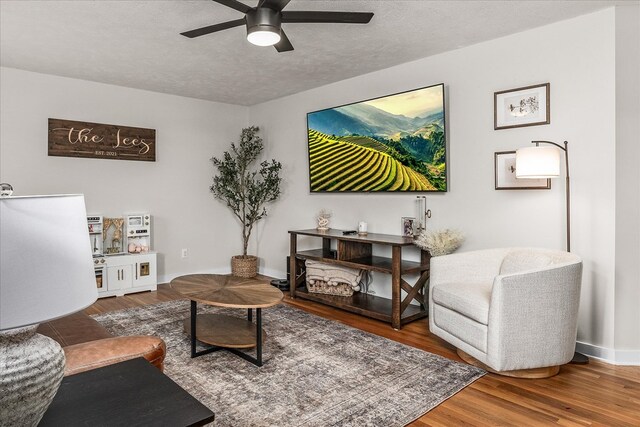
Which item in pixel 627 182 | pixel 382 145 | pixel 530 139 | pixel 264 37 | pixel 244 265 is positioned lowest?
pixel 244 265

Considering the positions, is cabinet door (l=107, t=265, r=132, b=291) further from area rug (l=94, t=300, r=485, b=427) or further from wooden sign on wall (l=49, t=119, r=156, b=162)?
wooden sign on wall (l=49, t=119, r=156, b=162)

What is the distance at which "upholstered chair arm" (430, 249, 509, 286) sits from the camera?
3.20m

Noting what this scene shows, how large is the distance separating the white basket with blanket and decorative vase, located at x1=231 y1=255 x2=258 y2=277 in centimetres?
143

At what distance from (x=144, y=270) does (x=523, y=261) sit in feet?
13.6

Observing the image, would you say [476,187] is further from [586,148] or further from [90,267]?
[90,267]

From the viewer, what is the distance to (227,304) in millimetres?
2678

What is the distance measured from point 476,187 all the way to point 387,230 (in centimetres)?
108

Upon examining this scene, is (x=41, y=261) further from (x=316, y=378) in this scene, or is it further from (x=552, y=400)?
(x=552, y=400)

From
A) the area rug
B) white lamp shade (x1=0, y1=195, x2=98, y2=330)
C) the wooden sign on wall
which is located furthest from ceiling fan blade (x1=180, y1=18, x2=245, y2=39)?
the wooden sign on wall

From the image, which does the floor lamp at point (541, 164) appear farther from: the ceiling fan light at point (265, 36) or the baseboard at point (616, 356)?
the ceiling fan light at point (265, 36)

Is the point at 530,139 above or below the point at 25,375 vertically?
above

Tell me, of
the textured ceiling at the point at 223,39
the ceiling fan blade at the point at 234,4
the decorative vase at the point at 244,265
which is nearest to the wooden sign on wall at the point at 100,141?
the textured ceiling at the point at 223,39

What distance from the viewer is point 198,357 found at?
2.92 metres

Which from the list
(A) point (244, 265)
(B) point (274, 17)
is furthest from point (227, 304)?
(A) point (244, 265)
